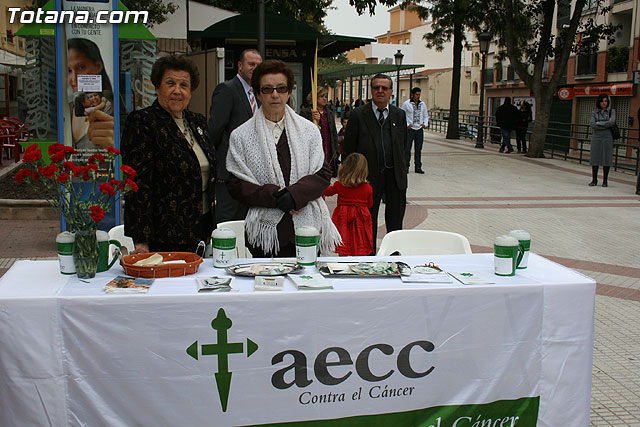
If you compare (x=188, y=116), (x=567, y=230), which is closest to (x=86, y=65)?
(x=188, y=116)

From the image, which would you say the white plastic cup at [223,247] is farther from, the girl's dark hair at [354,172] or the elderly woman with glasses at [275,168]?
the girl's dark hair at [354,172]

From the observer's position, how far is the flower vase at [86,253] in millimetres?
3104

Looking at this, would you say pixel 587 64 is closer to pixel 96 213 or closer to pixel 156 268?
pixel 156 268

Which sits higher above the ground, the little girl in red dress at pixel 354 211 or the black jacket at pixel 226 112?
the black jacket at pixel 226 112

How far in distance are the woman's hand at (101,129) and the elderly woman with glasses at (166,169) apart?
12.5ft

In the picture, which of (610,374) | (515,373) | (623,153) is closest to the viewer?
(515,373)

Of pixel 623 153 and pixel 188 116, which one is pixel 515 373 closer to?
pixel 188 116

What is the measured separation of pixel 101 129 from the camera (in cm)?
750

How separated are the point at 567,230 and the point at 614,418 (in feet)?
19.9

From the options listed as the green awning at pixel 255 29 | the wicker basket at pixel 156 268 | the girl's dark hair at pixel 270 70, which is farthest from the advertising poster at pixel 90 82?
the green awning at pixel 255 29

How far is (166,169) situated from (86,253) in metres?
0.82

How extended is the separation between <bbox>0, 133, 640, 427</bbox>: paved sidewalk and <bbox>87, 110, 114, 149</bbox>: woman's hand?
137cm

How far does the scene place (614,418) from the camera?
3850 millimetres

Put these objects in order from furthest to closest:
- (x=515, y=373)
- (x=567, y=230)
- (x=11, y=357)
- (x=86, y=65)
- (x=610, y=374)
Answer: (x=567, y=230) < (x=86, y=65) < (x=610, y=374) < (x=515, y=373) < (x=11, y=357)
